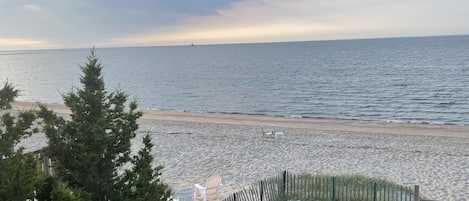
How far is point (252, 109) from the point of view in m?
41.3

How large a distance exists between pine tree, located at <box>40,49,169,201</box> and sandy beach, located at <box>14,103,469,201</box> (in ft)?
24.6

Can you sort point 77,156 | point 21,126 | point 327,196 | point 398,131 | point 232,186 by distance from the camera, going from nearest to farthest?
1. point 21,126
2. point 77,156
3. point 327,196
4. point 232,186
5. point 398,131

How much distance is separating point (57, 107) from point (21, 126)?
3840 centimetres

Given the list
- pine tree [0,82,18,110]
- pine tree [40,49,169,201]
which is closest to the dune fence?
pine tree [40,49,169,201]

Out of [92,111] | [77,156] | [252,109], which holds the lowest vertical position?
[252,109]

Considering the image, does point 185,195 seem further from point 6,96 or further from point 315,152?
point 315,152

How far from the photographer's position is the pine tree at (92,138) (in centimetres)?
628

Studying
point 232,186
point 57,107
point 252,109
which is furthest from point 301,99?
point 232,186

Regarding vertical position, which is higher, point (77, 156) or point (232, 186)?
point (77, 156)

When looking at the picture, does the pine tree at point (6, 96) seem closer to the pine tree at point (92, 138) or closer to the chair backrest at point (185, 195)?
the pine tree at point (92, 138)

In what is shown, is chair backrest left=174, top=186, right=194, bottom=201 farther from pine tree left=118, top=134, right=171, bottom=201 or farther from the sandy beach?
pine tree left=118, top=134, right=171, bottom=201

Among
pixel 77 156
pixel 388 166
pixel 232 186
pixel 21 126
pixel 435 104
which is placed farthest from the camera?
pixel 435 104

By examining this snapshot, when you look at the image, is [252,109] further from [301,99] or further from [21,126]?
[21,126]

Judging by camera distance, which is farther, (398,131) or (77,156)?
(398,131)
